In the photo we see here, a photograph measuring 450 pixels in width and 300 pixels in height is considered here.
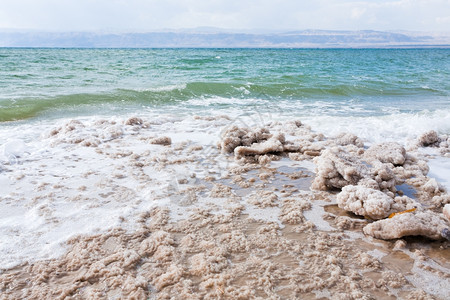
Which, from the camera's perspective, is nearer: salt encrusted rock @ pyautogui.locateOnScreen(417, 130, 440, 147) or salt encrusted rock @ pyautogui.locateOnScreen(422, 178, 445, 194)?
salt encrusted rock @ pyautogui.locateOnScreen(422, 178, 445, 194)

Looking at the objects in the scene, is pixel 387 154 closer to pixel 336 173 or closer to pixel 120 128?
pixel 336 173

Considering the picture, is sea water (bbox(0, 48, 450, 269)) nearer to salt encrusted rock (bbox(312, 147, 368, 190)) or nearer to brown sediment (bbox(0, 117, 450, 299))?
brown sediment (bbox(0, 117, 450, 299))

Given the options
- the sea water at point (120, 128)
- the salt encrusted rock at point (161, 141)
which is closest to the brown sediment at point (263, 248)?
the sea water at point (120, 128)

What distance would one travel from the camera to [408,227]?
233 cm

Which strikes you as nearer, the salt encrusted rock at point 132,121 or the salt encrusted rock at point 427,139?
the salt encrusted rock at point 427,139

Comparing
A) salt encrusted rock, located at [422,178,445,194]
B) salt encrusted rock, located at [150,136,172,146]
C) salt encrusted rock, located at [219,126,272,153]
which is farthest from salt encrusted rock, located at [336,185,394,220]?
salt encrusted rock, located at [150,136,172,146]

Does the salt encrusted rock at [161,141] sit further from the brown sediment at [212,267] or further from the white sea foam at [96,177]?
the brown sediment at [212,267]

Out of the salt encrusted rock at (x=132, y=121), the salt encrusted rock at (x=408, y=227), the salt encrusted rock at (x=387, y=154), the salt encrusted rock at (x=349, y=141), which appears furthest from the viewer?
the salt encrusted rock at (x=132, y=121)

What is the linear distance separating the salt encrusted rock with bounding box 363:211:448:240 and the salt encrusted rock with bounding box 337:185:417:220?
0.18 metres

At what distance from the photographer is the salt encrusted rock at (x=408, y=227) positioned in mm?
2334

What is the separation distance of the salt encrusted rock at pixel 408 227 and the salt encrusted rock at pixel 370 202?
18cm

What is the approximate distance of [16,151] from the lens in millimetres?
4184

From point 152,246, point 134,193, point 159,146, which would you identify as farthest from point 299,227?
point 159,146

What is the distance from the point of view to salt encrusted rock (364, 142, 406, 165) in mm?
3941
